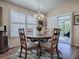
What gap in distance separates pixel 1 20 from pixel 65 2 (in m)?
4.37

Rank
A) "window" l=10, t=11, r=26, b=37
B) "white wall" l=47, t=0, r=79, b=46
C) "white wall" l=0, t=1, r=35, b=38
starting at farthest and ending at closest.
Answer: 1. "white wall" l=47, t=0, r=79, b=46
2. "window" l=10, t=11, r=26, b=37
3. "white wall" l=0, t=1, r=35, b=38

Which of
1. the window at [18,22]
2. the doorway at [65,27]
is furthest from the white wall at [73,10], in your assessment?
the window at [18,22]

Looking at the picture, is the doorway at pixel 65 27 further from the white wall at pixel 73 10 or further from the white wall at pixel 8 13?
the white wall at pixel 8 13

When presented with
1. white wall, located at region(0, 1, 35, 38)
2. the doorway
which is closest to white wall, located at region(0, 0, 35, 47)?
white wall, located at region(0, 1, 35, 38)

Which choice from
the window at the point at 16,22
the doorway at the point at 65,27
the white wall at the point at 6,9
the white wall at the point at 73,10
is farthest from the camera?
the doorway at the point at 65,27

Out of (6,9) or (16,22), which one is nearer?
(6,9)

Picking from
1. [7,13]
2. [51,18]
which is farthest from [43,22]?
[7,13]

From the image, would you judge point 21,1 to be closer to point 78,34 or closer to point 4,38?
point 4,38

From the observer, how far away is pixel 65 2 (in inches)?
299

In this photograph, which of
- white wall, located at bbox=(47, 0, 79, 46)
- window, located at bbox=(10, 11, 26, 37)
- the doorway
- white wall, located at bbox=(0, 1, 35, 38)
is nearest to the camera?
white wall, located at bbox=(0, 1, 35, 38)

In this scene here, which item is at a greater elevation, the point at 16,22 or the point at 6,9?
the point at 6,9

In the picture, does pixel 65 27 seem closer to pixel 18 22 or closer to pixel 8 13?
pixel 18 22

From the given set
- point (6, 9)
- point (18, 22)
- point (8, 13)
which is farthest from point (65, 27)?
point (6, 9)

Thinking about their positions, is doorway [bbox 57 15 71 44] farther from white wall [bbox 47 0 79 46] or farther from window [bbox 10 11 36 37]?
window [bbox 10 11 36 37]
